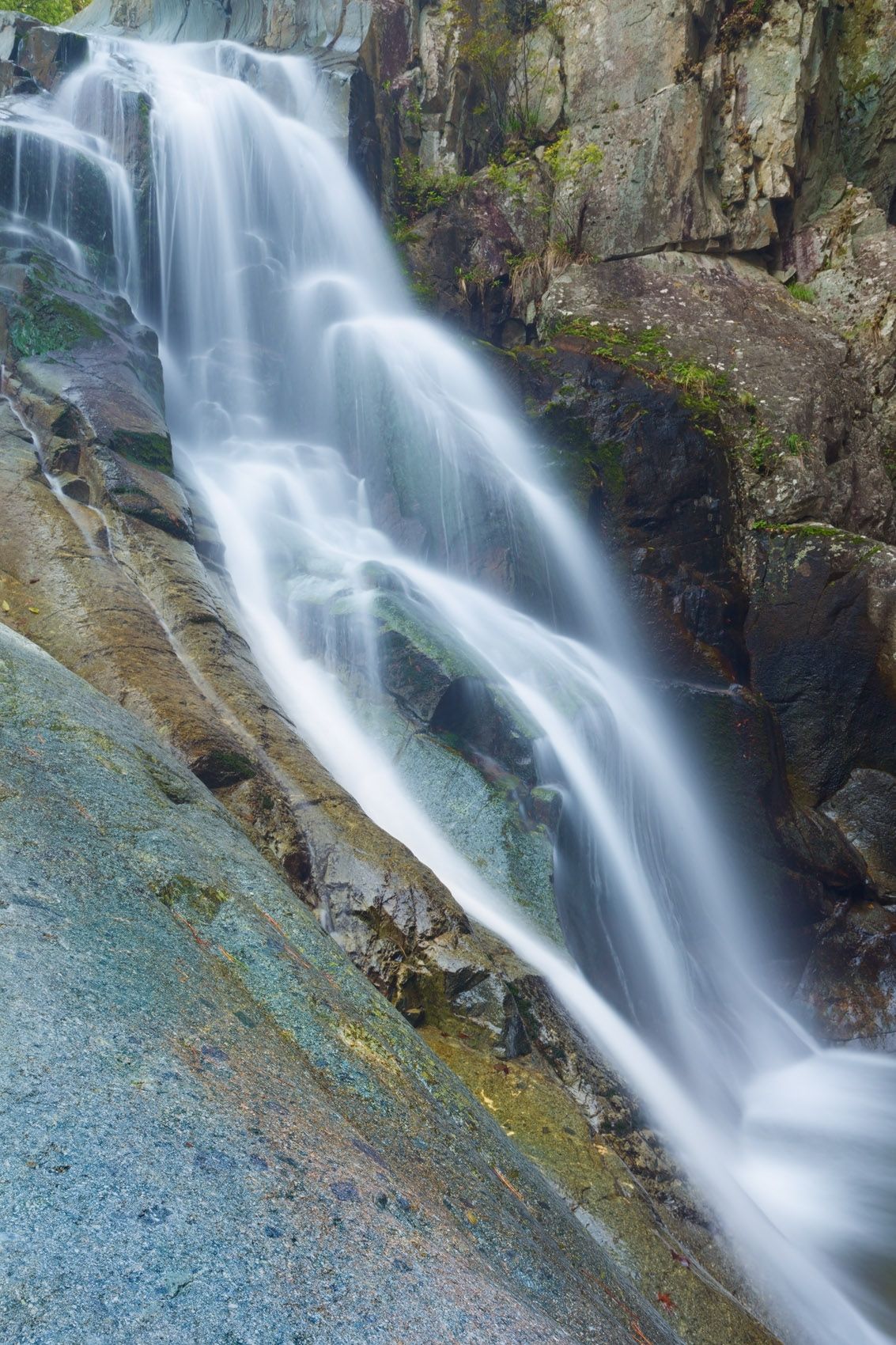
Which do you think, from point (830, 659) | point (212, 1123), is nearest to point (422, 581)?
point (830, 659)

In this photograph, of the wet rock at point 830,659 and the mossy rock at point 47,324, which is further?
the wet rock at point 830,659

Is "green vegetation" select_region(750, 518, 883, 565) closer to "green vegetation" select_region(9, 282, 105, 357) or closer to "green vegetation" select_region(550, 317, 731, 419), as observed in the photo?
"green vegetation" select_region(550, 317, 731, 419)

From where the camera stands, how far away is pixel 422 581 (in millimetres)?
10461

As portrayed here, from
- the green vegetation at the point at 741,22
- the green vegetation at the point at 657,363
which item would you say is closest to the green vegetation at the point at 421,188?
the green vegetation at the point at 741,22

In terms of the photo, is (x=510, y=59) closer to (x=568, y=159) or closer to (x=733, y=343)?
(x=568, y=159)

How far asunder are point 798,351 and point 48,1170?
14.8 m

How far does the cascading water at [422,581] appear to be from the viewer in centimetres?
627

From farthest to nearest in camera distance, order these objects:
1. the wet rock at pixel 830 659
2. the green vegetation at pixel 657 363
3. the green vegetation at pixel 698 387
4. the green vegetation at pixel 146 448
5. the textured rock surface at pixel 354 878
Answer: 1. the green vegetation at pixel 657 363
2. the green vegetation at pixel 698 387
3. the wet rock at pixel 830 659
4. the green vegetation at pixel 146 448
5. the textured rock surface at pixel 354 878

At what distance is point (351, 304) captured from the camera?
14.9 metres

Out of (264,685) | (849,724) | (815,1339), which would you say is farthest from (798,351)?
(815,1339)

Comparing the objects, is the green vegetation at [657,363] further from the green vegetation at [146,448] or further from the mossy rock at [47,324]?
the green vegetation at [146,448]

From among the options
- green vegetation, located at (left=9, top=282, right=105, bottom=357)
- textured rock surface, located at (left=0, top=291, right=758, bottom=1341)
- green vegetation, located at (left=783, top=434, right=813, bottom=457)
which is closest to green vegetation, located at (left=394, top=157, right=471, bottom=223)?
green vegetation, located at (left=783, top=434, right=813, bottom=457)

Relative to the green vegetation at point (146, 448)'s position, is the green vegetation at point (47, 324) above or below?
above

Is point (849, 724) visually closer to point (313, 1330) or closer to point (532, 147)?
point (313, 1330)
